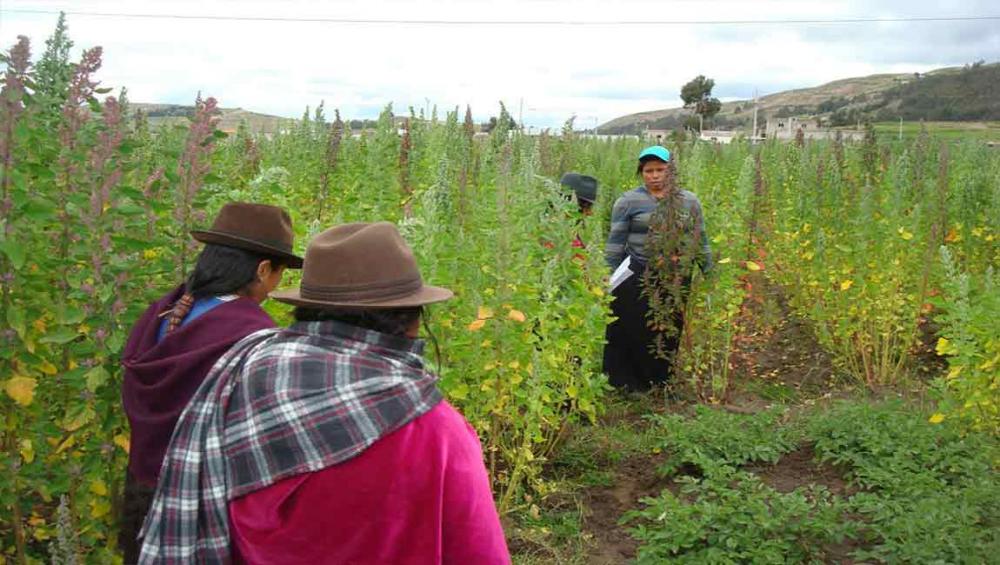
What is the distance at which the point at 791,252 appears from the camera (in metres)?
8.20

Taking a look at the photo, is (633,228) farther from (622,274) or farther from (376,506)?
(376,506)

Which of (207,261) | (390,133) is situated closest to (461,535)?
(207,261)

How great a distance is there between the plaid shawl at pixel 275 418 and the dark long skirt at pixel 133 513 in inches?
25.6

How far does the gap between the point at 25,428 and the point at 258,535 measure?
5.57ft

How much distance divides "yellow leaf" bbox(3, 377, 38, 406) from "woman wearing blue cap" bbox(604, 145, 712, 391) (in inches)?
158

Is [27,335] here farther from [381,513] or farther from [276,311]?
[381,513]

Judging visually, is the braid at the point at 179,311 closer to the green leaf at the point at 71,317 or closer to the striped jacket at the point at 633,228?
the green leaf at the point at 71,317

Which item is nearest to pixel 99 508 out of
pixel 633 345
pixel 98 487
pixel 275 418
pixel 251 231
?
pixel 98 487

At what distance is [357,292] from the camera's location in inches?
76.6

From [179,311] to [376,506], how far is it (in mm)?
1024

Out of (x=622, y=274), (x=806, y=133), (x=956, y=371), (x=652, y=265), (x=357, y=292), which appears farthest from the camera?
(x=806, y=133)

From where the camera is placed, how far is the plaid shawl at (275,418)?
182cm

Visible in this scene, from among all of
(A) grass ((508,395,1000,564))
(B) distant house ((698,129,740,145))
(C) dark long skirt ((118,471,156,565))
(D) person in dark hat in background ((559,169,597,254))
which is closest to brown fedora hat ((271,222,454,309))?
(C) dark long skirt ((118,471,156,565))

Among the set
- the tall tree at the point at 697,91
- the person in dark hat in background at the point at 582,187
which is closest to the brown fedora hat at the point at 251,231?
the person in dark hat in background at the point at 582,187
